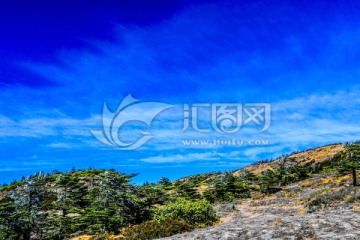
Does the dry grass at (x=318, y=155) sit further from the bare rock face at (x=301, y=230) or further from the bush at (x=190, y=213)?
the bare rock face at (x=301, y=230)

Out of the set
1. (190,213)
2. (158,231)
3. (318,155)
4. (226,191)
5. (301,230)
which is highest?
(318,155)

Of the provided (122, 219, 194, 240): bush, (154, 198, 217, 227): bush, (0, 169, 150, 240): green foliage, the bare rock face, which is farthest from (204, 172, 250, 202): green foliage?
the bare rock face

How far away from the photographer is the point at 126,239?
881 inches

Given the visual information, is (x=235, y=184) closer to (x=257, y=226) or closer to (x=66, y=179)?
(x=66, y=179)

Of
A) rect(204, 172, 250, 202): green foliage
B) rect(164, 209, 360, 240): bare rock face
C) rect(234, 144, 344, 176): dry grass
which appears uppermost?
rect(234, 144, 344, 176): dry grass

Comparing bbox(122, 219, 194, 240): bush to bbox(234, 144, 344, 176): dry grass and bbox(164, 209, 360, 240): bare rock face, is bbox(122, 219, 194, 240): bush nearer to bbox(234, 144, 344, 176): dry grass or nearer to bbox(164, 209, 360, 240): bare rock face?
bbox(164, 209, 360, 240): bare rock face

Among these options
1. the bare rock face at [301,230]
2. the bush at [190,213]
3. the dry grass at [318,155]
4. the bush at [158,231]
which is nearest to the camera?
the bare rock face at [301,230]

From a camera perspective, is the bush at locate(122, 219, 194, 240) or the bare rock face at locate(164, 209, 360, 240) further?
the bush at locate(122, 219, 194, 240)

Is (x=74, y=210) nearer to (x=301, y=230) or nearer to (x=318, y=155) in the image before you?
(x=301, y=230)

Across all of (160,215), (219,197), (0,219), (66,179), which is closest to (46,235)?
(0,219)

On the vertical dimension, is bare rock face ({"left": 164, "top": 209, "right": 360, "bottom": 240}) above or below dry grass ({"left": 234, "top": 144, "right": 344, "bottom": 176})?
below

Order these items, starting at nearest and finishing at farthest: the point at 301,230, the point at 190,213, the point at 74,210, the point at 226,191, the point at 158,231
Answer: the point at 301,230 → the point at 158,231 → the point at 190,213 → the point at 74,210 → the point at 226,191

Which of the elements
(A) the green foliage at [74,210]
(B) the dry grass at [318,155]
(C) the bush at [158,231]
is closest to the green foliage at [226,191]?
(A) the green foliage at [74,210]

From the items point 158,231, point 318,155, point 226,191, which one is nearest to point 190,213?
point 158,231
